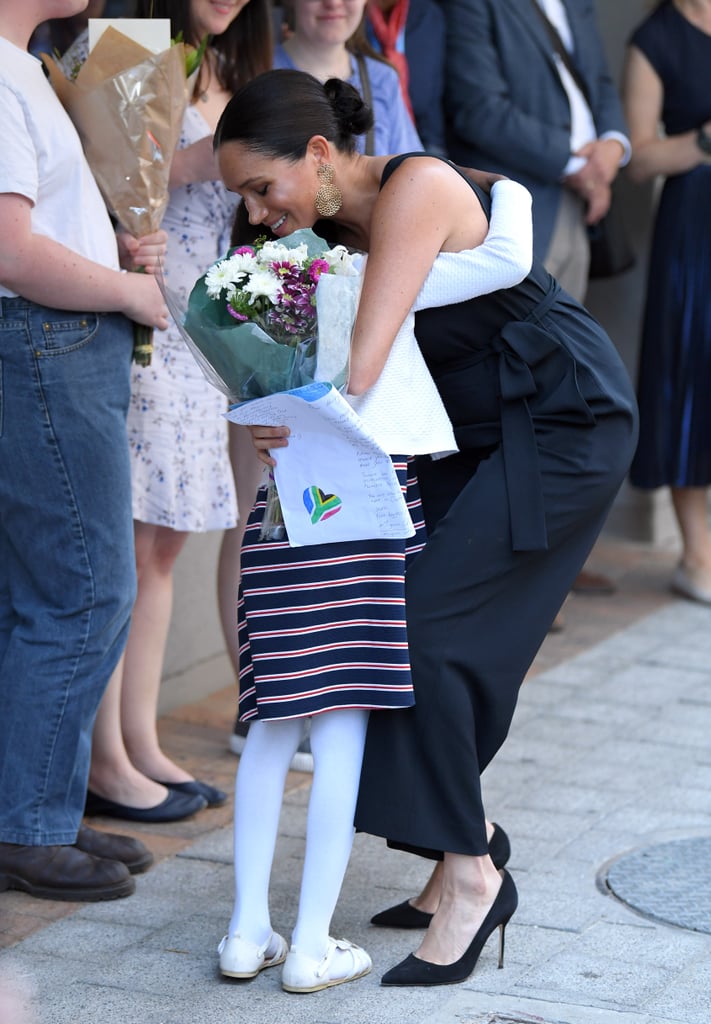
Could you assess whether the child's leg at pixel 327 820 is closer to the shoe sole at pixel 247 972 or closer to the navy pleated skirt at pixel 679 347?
the shoe sole at pixel 247 972

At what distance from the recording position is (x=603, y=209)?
579 cm

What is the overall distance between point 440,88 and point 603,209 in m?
0.82

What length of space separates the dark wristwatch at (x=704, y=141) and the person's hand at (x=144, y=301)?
11.0 ft

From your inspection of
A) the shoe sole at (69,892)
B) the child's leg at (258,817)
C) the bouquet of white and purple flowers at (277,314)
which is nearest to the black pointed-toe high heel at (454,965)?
the child's leg at (258,817)

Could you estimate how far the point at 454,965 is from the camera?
9.91 ft

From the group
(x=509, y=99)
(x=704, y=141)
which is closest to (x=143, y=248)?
(x=509, y=99)

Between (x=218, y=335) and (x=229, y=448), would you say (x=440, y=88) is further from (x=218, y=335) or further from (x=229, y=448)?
(x=218, y=335)

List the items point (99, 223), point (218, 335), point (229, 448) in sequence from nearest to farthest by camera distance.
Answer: point (218, 335), point (99, 223), point (229, 448)

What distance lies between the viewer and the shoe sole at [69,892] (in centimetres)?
344

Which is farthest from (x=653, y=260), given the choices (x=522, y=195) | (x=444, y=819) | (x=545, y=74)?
(x=444, y=819)

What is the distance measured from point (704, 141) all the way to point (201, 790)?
3.46m

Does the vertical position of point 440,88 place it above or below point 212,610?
above

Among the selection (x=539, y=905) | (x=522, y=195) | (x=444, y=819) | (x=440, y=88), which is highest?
(x=440, y=88)

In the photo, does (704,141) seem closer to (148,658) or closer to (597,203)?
(597,203)
